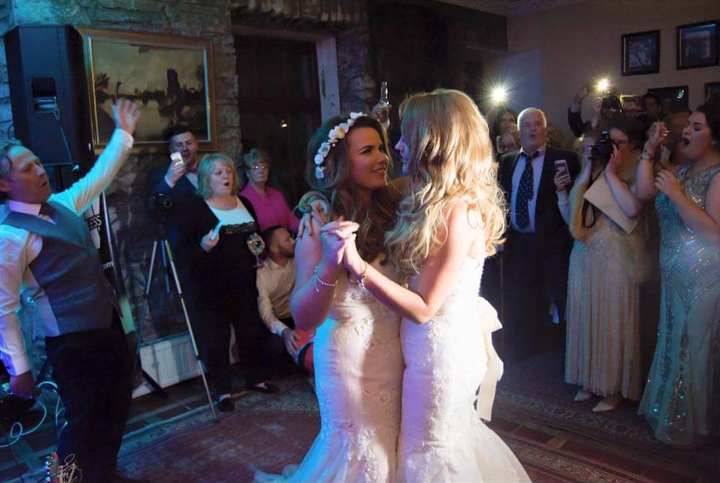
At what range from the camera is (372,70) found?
5.03 meters

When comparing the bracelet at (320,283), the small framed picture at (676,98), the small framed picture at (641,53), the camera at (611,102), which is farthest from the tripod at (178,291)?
the small framed picture at (641,53)

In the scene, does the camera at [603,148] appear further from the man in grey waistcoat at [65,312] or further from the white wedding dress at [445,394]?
the man in grey waistcoat at [65,312]

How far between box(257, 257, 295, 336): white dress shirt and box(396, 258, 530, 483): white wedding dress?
6.75 ft

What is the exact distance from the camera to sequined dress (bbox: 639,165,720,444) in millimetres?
2646

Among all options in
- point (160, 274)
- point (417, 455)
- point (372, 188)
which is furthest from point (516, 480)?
point (160, 274)

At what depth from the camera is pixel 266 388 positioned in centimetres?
368

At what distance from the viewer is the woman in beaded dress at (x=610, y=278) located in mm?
3148

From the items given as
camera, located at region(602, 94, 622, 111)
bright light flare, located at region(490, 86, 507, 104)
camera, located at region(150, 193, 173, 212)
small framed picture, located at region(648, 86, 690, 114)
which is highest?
bright light flare, located at region(490, 86, 507, 104)

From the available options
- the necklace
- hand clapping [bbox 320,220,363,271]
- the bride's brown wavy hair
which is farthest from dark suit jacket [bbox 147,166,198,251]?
hand clapping [bbox 320,220,363,271]

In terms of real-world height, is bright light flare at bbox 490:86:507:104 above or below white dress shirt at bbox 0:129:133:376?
above

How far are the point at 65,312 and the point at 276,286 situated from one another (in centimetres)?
155

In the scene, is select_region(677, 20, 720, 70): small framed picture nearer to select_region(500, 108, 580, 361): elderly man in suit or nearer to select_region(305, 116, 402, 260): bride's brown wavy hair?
select_region(500, 108, 580, 361): elderly man in suit

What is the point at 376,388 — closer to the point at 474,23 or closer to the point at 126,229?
the point at 126,229

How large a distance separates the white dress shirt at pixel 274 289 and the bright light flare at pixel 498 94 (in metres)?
3.74
